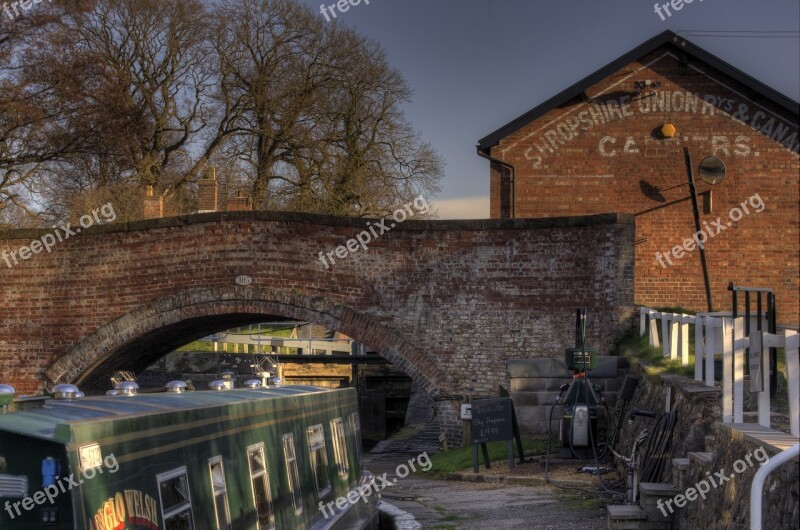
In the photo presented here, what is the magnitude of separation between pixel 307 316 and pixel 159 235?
3.02 metres

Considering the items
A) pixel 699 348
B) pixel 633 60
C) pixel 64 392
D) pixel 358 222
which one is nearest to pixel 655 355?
pixel 699 348

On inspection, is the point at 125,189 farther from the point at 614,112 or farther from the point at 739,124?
the point at 739,124

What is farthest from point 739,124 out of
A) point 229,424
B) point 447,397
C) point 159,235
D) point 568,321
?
point 229,424

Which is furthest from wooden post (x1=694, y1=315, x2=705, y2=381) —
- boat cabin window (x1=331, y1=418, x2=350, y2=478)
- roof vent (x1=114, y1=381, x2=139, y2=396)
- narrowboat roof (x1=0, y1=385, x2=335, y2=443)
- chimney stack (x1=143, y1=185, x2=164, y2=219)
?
chimney stack (x1=143, y1=185, x2=164, y2=219)

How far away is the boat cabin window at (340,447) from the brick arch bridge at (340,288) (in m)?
6.55

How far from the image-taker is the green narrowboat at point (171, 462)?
4973mm

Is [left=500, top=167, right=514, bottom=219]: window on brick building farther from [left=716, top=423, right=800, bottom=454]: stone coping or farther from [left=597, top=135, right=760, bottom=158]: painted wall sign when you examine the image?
[left=716, top=423, right=800, bottom=454]: stone coping

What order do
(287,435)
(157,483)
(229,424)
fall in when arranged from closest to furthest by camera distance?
(157,483) → (229,424) → (287,435)

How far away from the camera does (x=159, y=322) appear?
1920 centimetres

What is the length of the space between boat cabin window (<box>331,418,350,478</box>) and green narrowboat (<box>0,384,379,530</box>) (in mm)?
444

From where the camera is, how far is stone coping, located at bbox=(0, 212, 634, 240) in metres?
17.6

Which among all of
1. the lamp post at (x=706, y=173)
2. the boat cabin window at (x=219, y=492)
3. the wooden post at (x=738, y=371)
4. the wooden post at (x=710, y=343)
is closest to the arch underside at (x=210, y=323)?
the lamp post at (x=706, y=173)

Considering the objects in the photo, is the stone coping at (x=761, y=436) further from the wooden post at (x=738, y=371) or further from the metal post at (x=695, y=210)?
the metal post at (x=695, y=210)

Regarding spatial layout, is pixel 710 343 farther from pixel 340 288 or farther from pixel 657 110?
pixel 657 110
